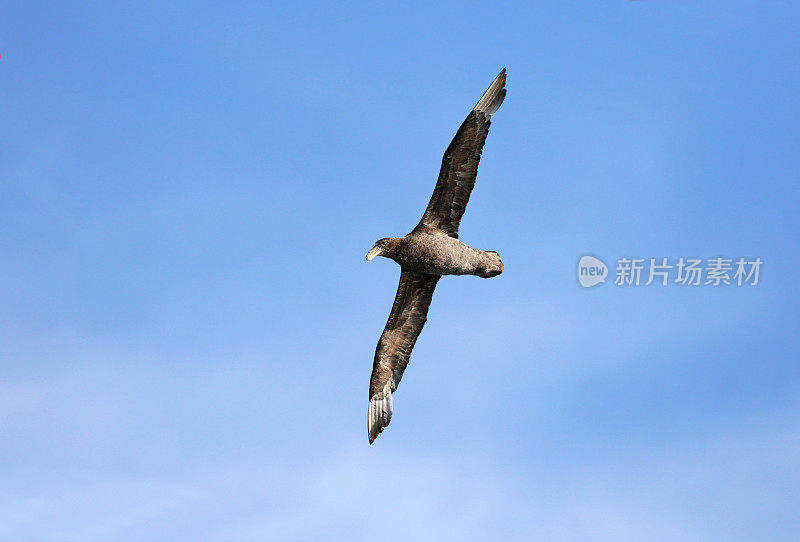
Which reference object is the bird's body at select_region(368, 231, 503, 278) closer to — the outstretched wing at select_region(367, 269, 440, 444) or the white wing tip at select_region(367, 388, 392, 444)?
the outstretched wing at select_region(367, 269, 440, 444)

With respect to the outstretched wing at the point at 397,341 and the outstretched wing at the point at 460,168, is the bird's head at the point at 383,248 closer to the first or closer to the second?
the outstretched wing at the point at 460,168

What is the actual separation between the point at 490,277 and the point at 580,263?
2209 mm

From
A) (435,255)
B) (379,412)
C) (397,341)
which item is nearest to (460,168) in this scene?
(435,255)

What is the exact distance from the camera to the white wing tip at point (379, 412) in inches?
936

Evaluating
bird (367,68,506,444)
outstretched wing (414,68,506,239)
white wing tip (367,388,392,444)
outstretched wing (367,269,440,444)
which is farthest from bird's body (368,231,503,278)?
white wing tip (367,388,392,444)

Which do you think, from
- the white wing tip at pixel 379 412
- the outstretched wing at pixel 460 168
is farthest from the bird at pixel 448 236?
the white wing tip at pixel 379 412

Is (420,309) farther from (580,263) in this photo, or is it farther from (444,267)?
(580,263)

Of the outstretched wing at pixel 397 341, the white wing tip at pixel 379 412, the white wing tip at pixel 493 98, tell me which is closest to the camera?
the white wing tip at pixel 493 98

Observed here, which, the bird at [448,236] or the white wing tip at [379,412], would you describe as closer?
the bird at [448,236]

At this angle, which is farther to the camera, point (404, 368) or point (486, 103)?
point (404, 368)

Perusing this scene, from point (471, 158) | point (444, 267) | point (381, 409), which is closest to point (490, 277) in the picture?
point (444, 267)

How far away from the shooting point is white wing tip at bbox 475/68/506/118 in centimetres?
2128

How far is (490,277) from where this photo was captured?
22.3 m

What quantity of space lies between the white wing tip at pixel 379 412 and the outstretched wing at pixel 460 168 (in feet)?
15.5
